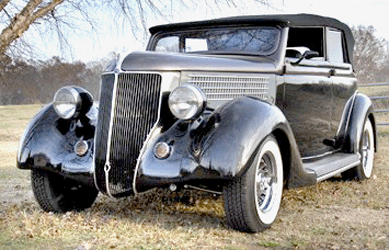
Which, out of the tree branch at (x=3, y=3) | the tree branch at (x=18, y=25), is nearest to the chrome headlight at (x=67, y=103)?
the tree branch at (x=18, y=25)

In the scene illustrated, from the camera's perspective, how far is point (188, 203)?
196 inches

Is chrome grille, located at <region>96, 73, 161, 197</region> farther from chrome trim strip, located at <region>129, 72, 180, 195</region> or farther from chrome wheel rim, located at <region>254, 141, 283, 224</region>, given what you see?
chrome wheel rim, located at <region>254, 141, 283, 224</region>

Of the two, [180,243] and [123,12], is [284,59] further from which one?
[123,12]

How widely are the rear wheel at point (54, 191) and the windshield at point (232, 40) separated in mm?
1947

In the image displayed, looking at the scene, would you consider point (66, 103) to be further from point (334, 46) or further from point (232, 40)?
point (334, 46)

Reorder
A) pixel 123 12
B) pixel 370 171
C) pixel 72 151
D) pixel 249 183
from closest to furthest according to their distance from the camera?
1. pixel 249 183
2. pixel 72 151
3. pixel 370 171
4. pixel 123 12

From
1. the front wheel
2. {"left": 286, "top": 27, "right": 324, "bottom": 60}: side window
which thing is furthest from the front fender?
{"left": 286, "top": 27, "right": 324, "bottom": 60}: side window

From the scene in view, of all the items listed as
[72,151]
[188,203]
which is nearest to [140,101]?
[72,151]

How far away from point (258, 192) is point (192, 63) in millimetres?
1180

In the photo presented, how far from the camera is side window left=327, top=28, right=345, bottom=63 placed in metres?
6.09

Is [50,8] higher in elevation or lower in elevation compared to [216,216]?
higher

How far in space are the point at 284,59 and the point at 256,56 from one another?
28 cm

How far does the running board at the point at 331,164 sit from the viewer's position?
487cm

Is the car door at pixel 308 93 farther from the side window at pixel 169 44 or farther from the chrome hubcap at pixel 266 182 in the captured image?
the side window at pixel 169 44
